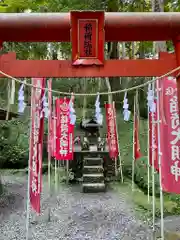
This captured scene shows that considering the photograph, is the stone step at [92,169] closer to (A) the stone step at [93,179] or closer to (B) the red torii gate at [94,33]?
(A) the stone step at [93,179]

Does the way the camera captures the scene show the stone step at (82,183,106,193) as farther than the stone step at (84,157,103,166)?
No

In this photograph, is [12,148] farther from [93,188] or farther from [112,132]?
[112,132]

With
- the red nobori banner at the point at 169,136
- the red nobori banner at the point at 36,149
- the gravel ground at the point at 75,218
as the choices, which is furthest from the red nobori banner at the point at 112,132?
the red nobori banner at the point at 169,136

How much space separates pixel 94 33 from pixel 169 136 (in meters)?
1.97

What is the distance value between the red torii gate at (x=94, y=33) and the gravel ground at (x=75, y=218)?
4195 mm

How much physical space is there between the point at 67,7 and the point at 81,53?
30.0 feet

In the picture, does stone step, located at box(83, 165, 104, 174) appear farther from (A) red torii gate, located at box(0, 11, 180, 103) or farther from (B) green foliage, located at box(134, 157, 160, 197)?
(A) red torii gate, located at box(0, 11, 180, 103)

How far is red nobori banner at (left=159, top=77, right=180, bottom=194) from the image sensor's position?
4.57 metres

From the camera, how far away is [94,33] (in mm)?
4035

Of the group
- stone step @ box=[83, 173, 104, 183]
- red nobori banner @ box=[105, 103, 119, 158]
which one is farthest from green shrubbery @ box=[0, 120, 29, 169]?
red nobori banner @ box=[105, 103, 119, 158]

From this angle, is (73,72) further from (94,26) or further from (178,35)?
(178,35)

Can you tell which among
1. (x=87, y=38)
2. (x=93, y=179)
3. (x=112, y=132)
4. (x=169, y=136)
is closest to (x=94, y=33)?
(x=87, y=38)

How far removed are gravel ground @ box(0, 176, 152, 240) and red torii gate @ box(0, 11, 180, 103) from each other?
4.19 meters

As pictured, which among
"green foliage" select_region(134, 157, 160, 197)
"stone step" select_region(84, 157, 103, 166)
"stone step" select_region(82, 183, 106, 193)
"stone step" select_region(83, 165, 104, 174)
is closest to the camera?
"stone step" select_region(82, 183, 106, 193)
